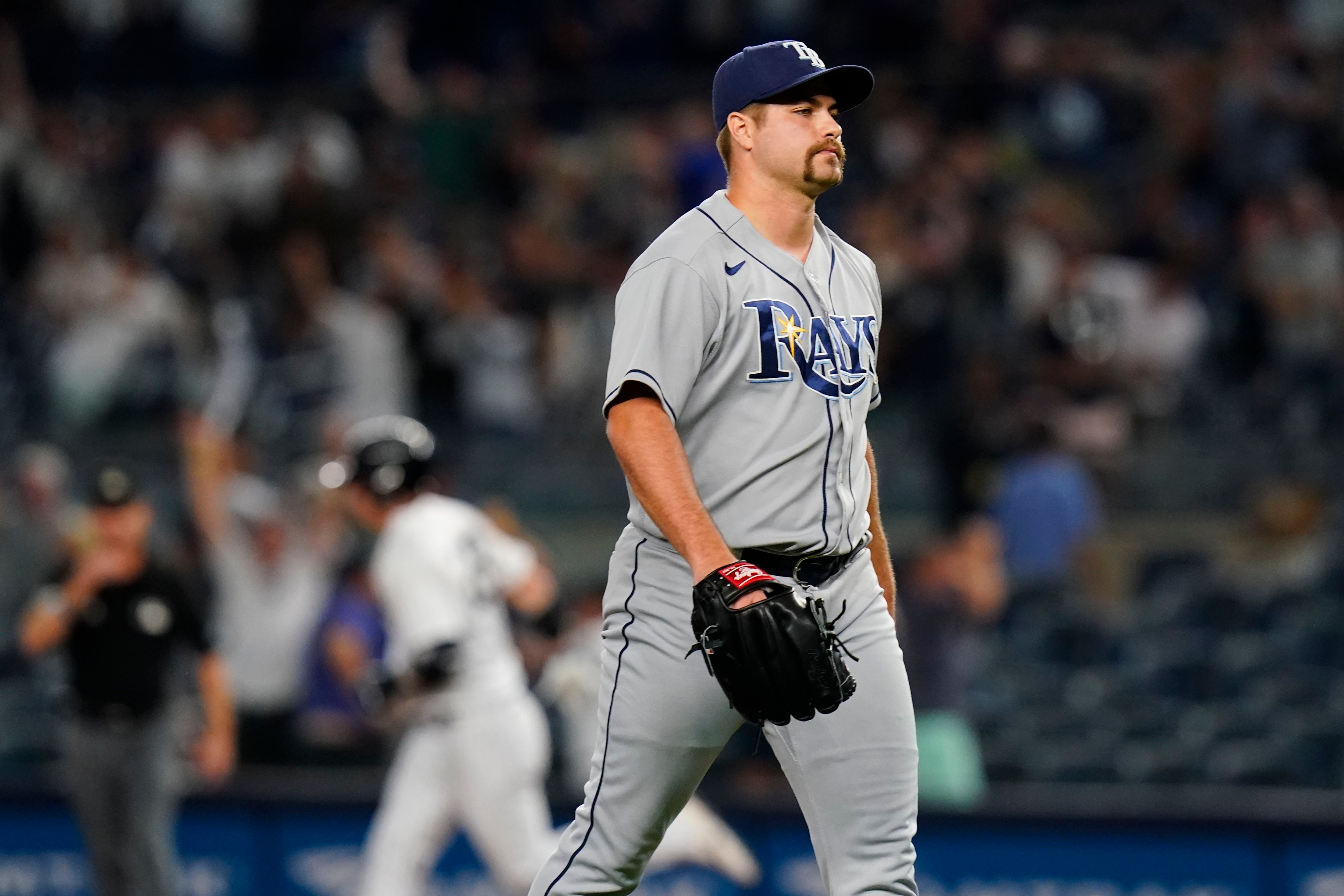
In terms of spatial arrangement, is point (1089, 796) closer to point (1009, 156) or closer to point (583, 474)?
point (583, 474)

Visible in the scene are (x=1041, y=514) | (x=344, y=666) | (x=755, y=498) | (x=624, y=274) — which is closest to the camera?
(x=755, y=498)

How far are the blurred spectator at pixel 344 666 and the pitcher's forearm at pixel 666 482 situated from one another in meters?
5.64

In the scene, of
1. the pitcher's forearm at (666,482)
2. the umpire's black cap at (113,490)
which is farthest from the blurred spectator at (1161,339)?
the pitcher's forearm at (666,482)

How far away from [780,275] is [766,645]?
0.73 meters

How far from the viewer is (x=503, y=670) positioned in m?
6.71

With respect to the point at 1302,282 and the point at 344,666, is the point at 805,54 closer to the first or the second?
the point at 344,666

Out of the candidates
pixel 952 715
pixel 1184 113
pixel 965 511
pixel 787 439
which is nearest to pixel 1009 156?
pixel 1184 113

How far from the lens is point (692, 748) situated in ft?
12.0

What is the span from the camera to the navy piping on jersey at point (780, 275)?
373 centimetres

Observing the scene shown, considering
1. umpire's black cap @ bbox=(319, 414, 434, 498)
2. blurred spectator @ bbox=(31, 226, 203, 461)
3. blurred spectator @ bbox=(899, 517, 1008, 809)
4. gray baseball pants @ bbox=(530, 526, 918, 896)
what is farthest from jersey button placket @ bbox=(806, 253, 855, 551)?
blurred spectator @ bbox=(31, 226, 203, 461)

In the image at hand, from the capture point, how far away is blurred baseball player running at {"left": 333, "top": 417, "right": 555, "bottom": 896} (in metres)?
6.52

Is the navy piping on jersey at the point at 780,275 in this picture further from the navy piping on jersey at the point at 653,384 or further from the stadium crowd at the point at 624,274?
the stadium crowd at the point at 624,274

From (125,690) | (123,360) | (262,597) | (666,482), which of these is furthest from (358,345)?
(666,482)

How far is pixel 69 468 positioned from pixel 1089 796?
6342 millimetres
